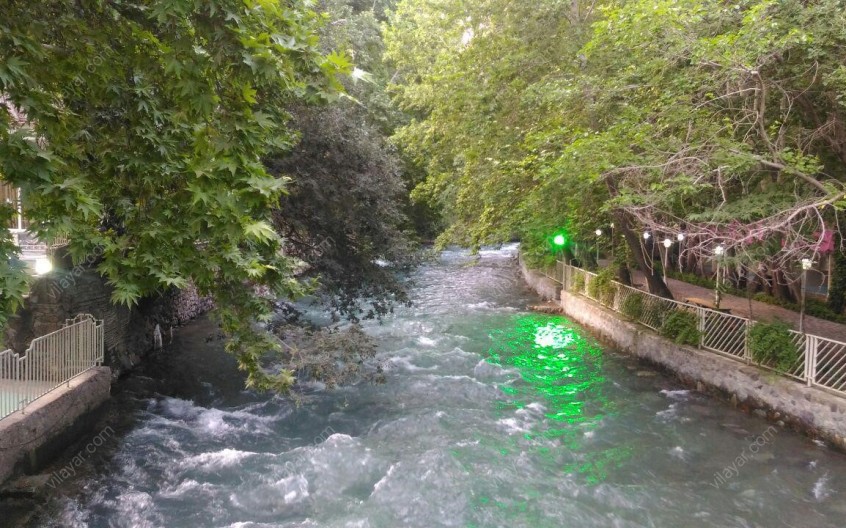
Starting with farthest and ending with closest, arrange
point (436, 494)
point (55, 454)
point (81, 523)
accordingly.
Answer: point (55, 454), point (436, 494), point (81, 523)

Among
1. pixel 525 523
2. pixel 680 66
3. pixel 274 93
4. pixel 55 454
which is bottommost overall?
pixel 525 523

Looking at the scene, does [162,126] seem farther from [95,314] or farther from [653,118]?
[653,118]

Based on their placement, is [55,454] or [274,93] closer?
[274,93]

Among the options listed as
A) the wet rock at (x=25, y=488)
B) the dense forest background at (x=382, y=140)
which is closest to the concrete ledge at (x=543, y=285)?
the dense forest background at (x=382, y=140)

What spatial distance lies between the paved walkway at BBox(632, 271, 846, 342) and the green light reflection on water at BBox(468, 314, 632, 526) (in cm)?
389

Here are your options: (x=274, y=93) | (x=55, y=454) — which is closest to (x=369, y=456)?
(x=55, y=454)

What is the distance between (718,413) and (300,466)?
25.8ft

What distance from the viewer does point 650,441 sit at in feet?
33.8

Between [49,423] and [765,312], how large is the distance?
1821 centimetres

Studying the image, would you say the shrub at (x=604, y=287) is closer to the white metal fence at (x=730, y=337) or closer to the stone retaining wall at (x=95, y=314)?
the white metal fence at (x=730, y=337)

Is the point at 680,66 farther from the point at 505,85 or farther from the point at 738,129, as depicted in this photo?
the point at 505,85

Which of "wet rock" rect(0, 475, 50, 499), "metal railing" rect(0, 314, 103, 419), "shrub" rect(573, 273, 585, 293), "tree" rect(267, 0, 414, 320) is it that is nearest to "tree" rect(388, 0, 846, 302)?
→ "tree" rect(267, 0, 414, 320)

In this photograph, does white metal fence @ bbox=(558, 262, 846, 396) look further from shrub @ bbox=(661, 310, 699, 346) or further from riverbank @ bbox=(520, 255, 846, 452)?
riverbank @ bbox=(520, 255, 846, 452)

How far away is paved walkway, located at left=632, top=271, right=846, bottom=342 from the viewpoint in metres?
14.8
